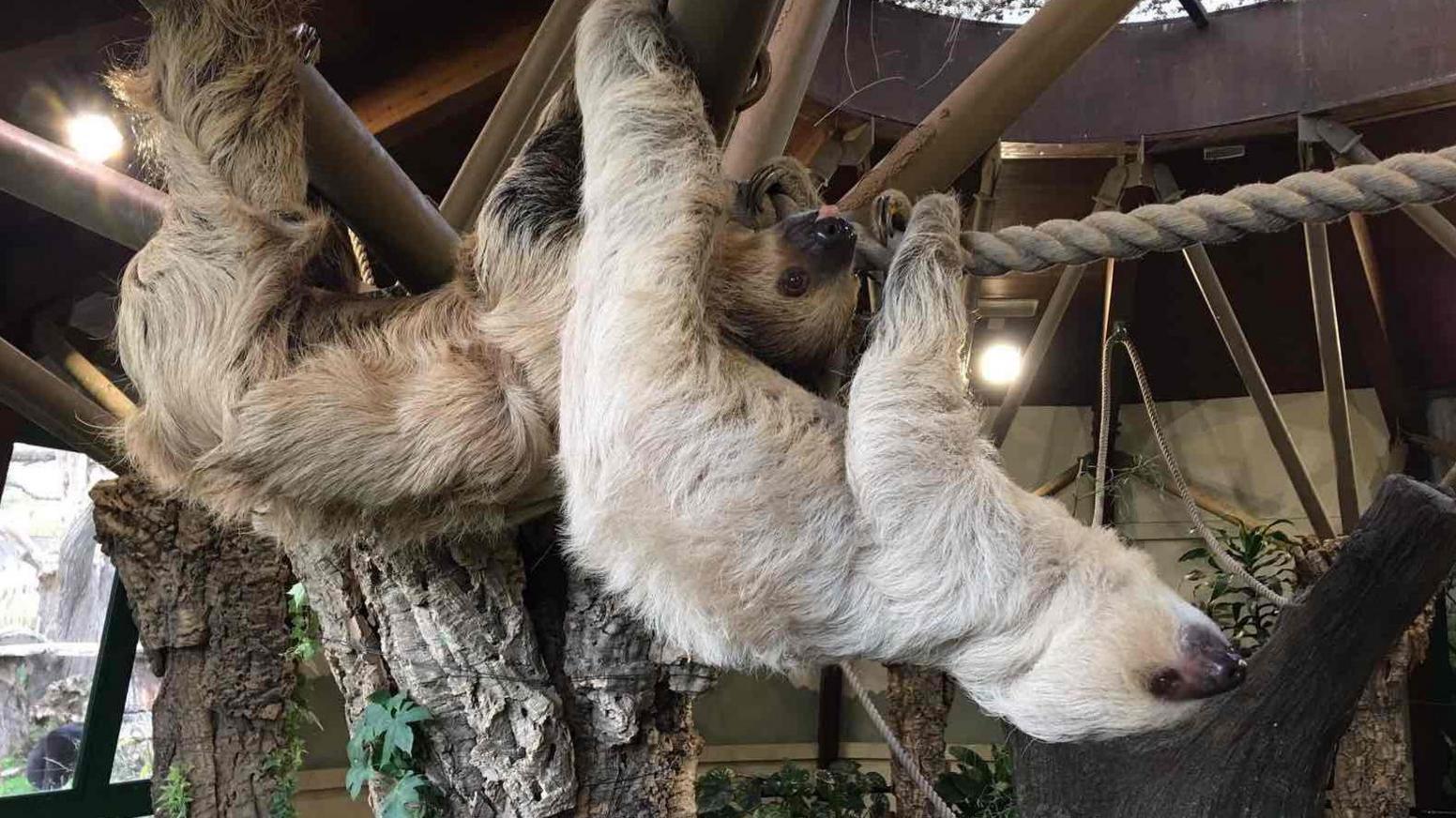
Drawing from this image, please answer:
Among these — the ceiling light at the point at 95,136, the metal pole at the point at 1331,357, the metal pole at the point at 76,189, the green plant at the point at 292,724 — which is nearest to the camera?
the metal pole at the point at 76,189

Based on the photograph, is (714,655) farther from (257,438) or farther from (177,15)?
(177,15)

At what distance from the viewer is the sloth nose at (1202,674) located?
180cm

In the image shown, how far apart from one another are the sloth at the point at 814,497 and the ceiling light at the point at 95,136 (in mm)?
3965

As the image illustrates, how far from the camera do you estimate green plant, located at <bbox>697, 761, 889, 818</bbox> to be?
7.92 metres

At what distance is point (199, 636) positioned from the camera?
5.49 meters

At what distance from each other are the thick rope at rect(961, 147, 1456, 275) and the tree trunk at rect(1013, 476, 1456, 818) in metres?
0.54

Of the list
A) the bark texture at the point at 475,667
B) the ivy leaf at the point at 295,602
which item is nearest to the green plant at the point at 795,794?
the ivy leaf at the point at 295,602

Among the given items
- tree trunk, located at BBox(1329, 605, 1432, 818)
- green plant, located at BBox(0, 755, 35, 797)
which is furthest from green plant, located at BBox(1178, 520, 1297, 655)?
green plant, located at BBox(0, 755, 35, 797)

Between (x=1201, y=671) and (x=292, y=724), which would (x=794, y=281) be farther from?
(x=292, y=724)

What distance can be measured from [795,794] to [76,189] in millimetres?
7124

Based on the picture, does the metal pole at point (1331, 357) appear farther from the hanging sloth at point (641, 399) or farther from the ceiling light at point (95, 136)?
the ceiling light at point (95, 136)

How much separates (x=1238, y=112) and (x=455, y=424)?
23.0 feet

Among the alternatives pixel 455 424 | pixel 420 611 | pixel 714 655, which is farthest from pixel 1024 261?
pixel 420 611

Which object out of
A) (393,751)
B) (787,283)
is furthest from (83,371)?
(787,283)
